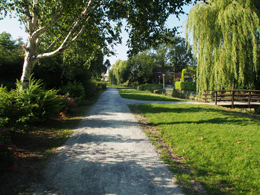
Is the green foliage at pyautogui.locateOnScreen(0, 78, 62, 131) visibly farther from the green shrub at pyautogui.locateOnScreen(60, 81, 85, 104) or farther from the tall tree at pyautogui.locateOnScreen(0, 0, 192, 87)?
the green shrub at pyautogui.locateOnScreen(60, 81, 85, 104)

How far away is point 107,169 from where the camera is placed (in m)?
3.50

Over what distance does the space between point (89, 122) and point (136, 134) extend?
8.81ft

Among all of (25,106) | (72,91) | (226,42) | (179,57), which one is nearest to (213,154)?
(25,106)

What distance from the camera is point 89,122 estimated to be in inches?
298

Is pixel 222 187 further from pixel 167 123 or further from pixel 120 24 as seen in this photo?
pixel 120 24

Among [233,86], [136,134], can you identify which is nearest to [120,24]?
[136,134]

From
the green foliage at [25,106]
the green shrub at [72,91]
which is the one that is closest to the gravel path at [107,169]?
the green foliage at [25,106]

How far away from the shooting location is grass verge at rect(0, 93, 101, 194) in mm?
3004

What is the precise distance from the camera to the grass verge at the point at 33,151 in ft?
9.86

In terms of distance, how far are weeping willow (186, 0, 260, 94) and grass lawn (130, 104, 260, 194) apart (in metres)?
7.36

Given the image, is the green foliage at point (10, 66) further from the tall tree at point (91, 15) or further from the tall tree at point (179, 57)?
the tall tree at point (179, 57)

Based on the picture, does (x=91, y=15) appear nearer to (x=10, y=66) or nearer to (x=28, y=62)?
(x=28, y=62)

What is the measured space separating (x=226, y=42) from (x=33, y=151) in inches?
552

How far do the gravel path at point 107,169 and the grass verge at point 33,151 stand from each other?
24 centimetres
